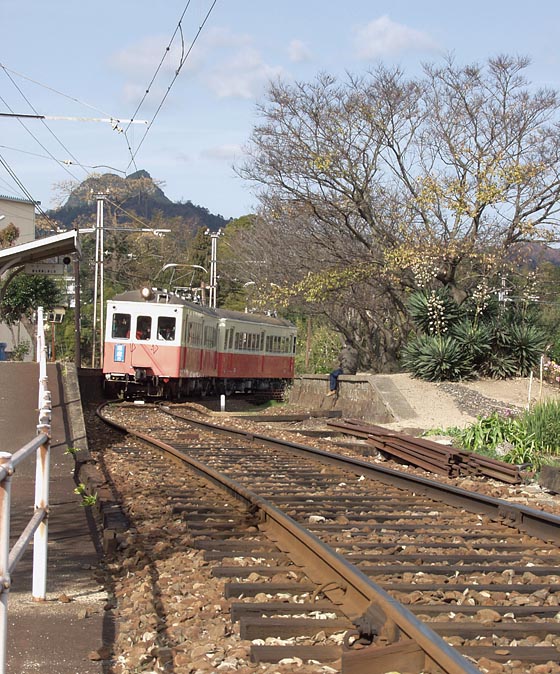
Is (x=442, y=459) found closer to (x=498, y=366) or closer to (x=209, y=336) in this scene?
(x=498, y=366)

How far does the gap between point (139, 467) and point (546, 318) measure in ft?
77.2

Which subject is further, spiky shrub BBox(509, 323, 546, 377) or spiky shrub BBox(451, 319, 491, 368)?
spiky shrub BBox(509, 323, 546, 377)

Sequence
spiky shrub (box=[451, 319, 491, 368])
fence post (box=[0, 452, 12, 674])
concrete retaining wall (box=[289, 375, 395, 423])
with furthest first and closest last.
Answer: spiky shrub (box=[451, 319, 491, 368]) → concrete retaining wall (box=[289, 375, 395, 423]) → fence post (box=[0, 452, 12, 674])

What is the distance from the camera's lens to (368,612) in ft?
14.1

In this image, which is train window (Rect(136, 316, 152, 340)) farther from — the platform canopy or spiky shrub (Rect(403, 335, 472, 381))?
spiky shrub (Rect(403, 335, 472, 381))

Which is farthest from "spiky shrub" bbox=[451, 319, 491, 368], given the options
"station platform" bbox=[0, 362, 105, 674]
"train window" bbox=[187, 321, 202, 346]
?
"station platform" bbox=[0, 362, 105, 674]

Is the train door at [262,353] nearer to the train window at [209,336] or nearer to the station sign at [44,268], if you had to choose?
the train window at [209,336]

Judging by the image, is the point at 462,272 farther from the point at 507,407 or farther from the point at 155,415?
the point at 155,415

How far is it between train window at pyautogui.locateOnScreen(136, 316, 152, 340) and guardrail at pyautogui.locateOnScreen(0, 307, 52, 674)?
20347mm

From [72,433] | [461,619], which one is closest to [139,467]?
[72,433]

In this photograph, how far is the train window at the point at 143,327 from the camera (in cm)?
2667

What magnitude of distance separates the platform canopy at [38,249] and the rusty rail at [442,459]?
25.3 ft

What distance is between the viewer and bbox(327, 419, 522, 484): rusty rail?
37.7ft

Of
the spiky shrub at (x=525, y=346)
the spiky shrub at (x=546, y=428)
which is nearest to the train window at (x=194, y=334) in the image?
the spiky shrub at (x=525, y=346)
